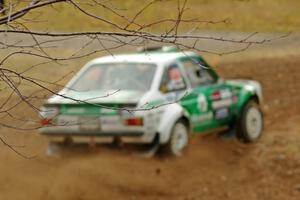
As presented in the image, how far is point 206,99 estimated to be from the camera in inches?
631

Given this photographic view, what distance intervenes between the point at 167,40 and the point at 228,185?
31.6ft

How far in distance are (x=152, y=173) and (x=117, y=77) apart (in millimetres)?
1477

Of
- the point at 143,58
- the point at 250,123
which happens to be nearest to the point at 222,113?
the point at 250,123

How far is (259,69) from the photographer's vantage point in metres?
26.1

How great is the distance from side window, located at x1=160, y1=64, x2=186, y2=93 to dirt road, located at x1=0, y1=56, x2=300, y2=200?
103cm

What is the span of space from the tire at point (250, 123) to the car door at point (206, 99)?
0.39 m

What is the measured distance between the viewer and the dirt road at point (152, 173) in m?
14.9

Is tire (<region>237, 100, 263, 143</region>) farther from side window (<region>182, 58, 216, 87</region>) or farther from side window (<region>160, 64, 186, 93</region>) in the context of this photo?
side window (<region>160, 64, 186, 93</region>)

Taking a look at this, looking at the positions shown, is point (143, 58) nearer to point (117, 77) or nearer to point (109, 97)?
point (117, 77)

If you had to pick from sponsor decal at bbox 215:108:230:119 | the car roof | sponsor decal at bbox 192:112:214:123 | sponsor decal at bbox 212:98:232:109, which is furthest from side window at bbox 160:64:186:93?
sponsor decal at bbox 215:108:230:119

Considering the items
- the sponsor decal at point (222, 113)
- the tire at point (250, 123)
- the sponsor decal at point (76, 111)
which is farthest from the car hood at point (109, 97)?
the tire at point (250, 123)

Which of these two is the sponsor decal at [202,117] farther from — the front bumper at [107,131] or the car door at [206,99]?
the front bumper at [107,131]

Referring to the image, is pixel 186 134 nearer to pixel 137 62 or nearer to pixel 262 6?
pixel 137 62

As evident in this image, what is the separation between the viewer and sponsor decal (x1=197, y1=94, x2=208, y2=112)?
52.1 ft
